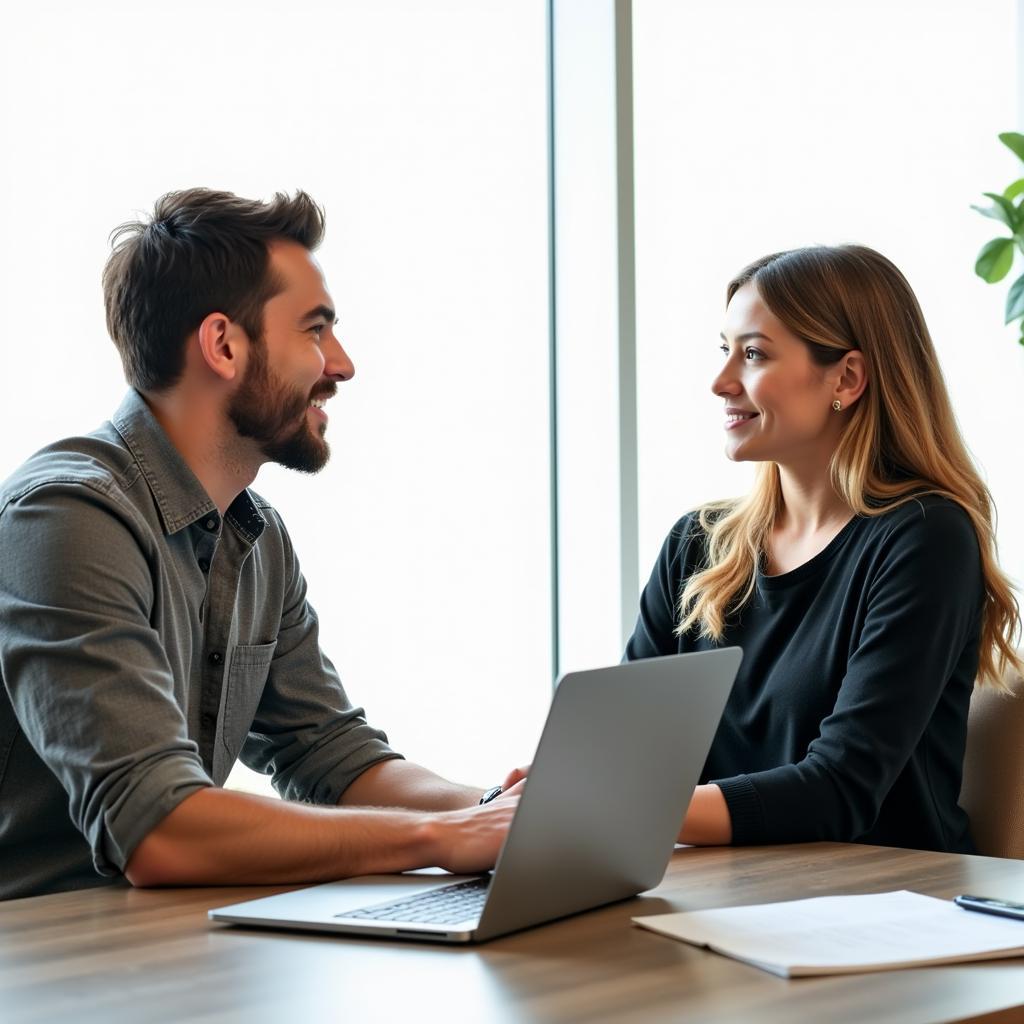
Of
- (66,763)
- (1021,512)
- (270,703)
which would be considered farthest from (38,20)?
(1021,512)

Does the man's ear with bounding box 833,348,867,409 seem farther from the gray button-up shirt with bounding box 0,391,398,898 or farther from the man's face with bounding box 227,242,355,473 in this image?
the gray button-up shirt with bounding box 0,391,398,898

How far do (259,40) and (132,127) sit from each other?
0.35 metres

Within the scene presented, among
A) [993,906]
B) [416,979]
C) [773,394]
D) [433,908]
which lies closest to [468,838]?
[433,908]

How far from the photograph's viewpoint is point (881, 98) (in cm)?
366

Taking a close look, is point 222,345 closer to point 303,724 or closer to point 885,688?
point 303,724

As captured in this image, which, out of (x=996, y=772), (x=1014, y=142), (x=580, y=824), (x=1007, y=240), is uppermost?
(x=1014, y=142)

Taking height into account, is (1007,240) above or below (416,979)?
above

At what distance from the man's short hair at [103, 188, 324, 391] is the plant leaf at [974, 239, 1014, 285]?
7.38 ft

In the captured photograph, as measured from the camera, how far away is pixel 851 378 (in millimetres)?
2160

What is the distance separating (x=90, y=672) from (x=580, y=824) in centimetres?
51

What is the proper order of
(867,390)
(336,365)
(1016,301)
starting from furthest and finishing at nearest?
(1016,301) → (867,390) → (336,365)

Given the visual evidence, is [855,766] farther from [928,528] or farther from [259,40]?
[259,40]

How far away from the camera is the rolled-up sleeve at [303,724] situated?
5.98 feet

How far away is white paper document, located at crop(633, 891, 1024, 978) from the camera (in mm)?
1028
